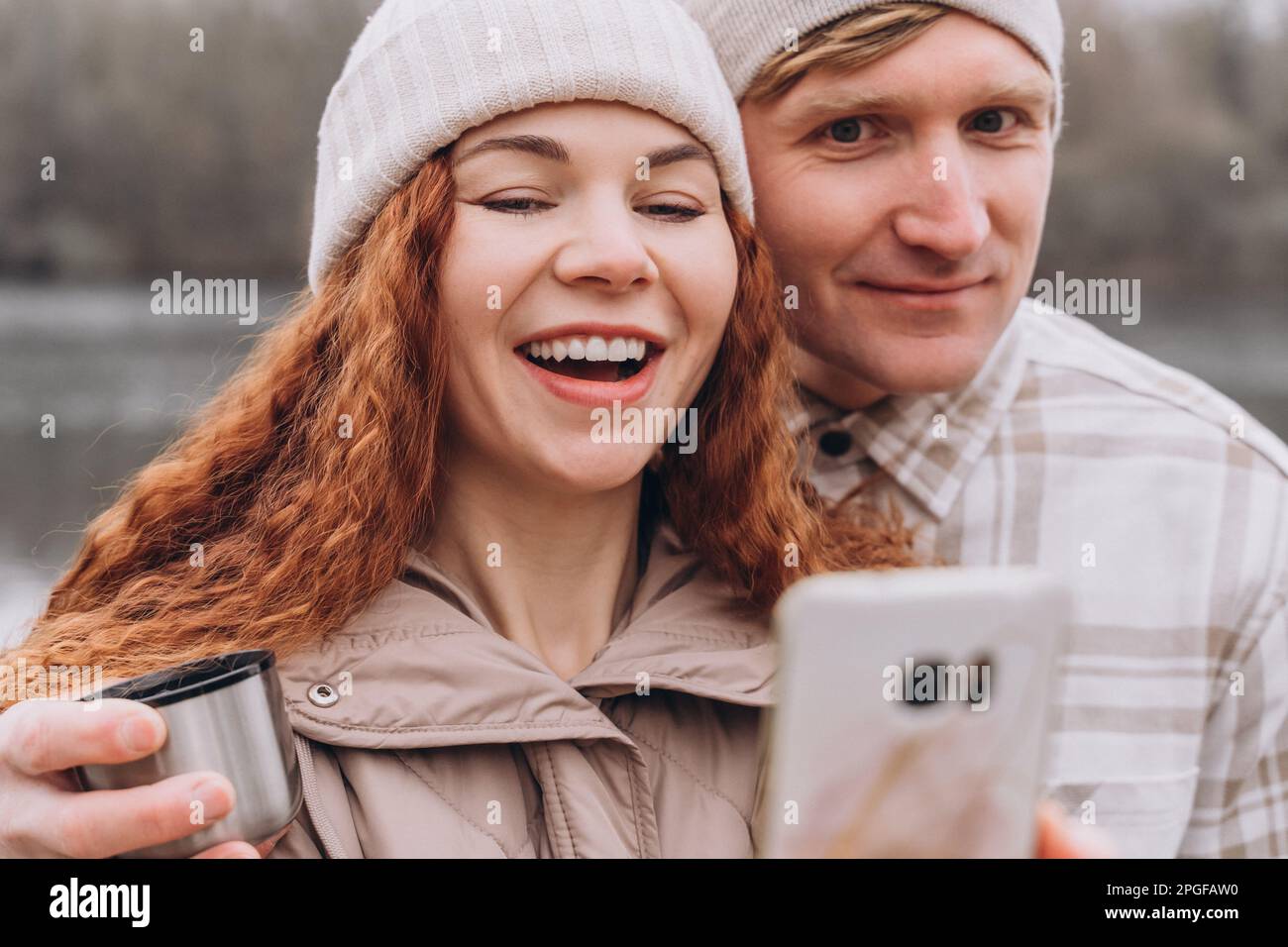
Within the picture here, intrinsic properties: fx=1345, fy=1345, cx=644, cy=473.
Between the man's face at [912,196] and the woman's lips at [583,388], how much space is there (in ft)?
1.79

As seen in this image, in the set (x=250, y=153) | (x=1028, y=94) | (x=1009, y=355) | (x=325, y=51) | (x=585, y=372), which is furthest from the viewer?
(x=250, y=153)

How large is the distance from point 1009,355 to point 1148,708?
66cm

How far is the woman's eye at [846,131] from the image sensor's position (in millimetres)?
2137

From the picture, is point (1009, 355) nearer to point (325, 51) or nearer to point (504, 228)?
point (504, 228)

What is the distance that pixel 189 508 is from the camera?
6.50 ft

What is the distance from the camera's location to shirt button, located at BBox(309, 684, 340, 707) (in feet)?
5.40

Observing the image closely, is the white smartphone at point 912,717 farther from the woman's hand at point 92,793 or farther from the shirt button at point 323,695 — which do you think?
the shirt button at point 323,695

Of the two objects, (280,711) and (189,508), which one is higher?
(189,508)

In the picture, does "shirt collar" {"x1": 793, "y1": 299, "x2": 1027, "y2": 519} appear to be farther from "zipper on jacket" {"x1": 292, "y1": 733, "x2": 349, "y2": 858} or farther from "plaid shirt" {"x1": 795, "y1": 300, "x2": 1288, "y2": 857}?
"zipper on jacket" {"x1": 292, "y1": 733, "x2": 349, "y2": 858}

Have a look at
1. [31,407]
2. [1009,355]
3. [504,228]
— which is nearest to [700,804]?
[504,228]

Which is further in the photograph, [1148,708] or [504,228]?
[1148,708]

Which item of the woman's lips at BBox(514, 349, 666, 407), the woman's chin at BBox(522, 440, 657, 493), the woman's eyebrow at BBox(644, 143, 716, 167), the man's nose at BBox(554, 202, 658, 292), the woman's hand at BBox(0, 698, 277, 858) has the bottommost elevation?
the woman's hand at BBox(0, 698, 277, 858)

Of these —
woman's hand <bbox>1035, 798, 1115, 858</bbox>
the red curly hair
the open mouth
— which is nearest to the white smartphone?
woman's hand <bbox>1035, 798, 1115, 858</bbox>

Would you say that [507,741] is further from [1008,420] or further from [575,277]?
[1008,420]
